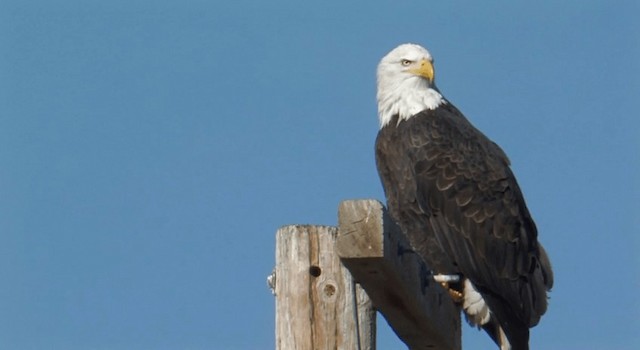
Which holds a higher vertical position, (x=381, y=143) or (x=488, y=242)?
(x=381, y=143)

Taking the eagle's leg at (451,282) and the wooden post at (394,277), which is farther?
the eagle's leg at (451,282)

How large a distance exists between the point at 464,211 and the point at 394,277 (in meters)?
3.09

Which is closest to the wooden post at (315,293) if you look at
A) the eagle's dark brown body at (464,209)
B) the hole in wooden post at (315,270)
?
the hole in wooden post at (315,270)

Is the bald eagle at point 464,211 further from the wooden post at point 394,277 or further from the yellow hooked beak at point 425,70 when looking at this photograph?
the wooden post at point 394,277

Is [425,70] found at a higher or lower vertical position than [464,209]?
higher

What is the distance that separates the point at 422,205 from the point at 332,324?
288 cm

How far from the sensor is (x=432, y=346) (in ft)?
14.5

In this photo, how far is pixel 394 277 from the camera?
364 centimetres

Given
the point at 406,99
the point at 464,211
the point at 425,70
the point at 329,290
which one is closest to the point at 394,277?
the point at 329,290

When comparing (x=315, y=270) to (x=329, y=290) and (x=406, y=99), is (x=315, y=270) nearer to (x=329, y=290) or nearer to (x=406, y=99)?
(x=329, y=290)

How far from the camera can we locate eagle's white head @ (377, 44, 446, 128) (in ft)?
23.5

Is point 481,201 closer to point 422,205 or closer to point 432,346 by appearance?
point 422,205

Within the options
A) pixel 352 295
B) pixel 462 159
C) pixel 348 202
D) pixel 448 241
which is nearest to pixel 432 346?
pixel 352 295

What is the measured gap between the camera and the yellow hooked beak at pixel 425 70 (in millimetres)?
7316
